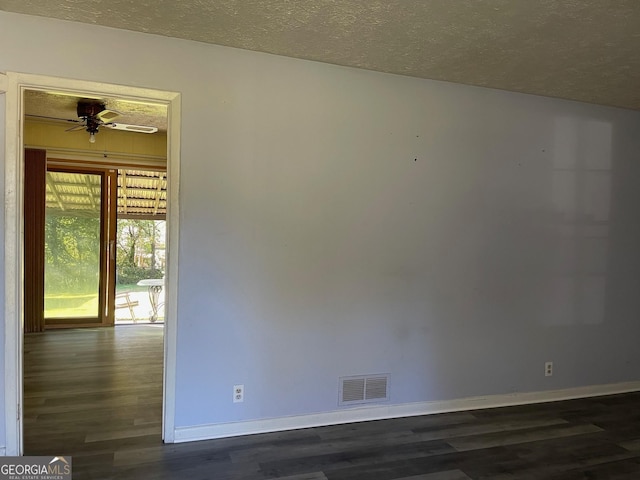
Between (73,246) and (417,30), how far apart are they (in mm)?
5671

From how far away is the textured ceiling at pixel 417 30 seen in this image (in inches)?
87.4

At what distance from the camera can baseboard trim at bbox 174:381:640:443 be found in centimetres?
279

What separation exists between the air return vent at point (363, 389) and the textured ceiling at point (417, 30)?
2248 mm

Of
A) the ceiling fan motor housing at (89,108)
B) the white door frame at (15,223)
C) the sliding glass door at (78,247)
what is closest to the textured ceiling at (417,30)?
the white door frame at (15,223)

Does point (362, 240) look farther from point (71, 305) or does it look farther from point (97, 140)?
point (71, 305)

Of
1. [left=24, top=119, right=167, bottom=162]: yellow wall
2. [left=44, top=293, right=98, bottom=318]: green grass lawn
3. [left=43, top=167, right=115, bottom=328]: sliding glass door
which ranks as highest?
[left=24, top=119, right=167, bottom=162]: yellow wall

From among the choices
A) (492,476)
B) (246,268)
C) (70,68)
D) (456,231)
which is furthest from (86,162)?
(492,476)

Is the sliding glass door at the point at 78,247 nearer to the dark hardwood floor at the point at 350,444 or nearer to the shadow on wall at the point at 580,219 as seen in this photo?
the dark hardwood floor at the point at 350,444

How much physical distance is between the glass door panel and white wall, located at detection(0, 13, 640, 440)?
4.22m

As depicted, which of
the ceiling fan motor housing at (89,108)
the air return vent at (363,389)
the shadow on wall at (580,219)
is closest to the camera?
the air return vent at (363,389)

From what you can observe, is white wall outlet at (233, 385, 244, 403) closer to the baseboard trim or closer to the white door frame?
the baseboard trim

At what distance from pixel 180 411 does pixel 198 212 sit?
1.28 m

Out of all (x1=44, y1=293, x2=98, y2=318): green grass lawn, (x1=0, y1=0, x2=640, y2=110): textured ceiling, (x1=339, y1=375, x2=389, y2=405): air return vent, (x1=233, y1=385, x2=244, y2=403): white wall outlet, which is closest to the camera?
(x1=0, y1=0, x2=640, y2=110): textured ceiling

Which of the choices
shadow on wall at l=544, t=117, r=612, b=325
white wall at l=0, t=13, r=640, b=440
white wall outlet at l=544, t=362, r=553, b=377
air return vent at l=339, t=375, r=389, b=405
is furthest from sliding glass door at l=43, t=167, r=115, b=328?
shadow on wall at l=544, t=117, r=612, b=325
